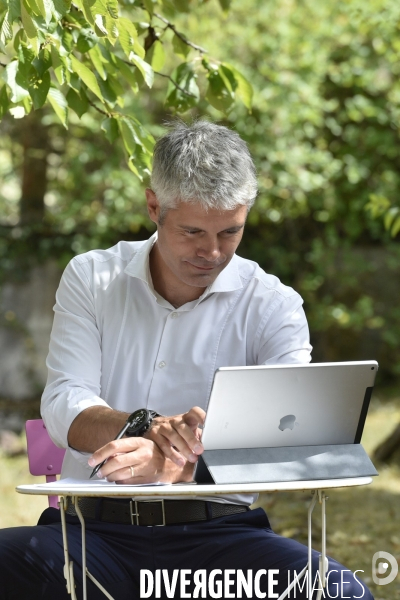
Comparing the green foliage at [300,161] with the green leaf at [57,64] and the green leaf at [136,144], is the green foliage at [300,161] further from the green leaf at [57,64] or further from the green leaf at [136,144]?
the green leaf at [57,64]

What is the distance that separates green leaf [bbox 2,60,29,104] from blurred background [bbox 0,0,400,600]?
4699mm

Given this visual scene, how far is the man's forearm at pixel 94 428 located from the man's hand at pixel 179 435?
136 millimetres

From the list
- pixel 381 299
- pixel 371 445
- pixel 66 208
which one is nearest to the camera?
pixel 371 445

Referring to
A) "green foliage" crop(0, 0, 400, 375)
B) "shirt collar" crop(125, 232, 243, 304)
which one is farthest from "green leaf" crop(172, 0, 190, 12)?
"green foliage" crop(0, 0, 400, 375)

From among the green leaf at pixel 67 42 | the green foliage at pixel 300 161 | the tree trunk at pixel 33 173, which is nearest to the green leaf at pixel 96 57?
the green leaf at pixel 67 42

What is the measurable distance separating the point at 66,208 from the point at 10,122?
944mm

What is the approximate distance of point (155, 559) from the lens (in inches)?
88.8

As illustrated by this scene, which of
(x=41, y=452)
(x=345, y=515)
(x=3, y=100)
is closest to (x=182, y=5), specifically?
(x=3, y=100)

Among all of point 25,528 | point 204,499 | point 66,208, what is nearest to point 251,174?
point 204,499

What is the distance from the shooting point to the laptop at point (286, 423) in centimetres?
177

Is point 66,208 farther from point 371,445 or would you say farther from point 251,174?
point 251,174

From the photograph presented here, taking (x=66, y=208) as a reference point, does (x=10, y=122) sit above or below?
above

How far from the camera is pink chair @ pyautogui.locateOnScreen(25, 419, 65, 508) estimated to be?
274 centimetres

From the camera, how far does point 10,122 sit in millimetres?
7629
